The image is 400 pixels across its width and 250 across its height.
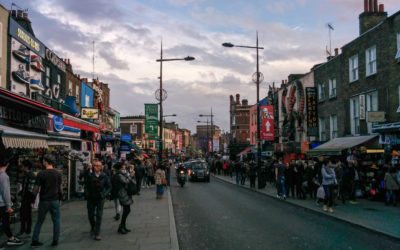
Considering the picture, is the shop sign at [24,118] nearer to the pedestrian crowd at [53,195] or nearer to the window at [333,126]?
the pedestrian crowd at [53,195]

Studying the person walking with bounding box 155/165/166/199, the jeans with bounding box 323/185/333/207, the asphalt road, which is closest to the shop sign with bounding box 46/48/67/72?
the person walking with bounding box 155/165/166/199

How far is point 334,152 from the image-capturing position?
67.9ft

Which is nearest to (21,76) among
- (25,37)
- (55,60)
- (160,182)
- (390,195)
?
(25,37)

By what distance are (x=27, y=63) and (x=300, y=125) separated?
22749 millimetres

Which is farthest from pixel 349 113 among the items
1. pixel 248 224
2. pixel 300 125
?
pixel 248 224

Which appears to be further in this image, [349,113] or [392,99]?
[349,113]

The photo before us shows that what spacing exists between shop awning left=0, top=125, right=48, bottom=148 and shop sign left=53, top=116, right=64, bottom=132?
6342 mm

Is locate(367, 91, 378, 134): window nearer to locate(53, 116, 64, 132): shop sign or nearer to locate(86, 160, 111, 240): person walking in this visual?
locate(53, 116, 64, 132): shop sign

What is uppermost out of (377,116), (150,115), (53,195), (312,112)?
(312,112)

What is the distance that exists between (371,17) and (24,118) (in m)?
21.7

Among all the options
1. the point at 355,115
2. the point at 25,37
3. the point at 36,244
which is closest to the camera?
the point at 36,244

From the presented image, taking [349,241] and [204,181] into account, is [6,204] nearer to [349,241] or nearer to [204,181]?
[349,241]

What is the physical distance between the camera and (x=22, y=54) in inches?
695

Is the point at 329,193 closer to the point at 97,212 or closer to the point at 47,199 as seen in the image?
the point at 97,212
